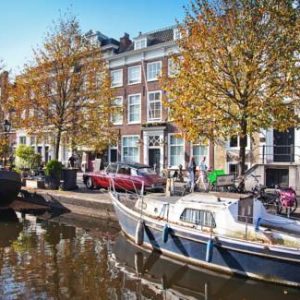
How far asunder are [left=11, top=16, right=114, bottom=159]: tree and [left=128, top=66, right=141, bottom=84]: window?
327 inches

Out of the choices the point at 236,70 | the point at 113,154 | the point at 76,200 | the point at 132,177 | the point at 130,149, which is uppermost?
the point at 236,70

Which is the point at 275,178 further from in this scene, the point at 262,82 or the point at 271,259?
the point at 271,259

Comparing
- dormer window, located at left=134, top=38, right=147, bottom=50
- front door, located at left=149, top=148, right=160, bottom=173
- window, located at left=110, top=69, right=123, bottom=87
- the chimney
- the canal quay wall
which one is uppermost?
the chimney

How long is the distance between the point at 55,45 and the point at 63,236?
13027 millimetres

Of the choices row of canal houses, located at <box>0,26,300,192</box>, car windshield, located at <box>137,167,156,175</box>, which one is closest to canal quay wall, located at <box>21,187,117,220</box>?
car windshield, located at <box>137,167,156,175</box>

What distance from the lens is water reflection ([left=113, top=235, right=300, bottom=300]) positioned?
9680 millimetres

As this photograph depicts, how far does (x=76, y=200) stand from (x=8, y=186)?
4123 mm

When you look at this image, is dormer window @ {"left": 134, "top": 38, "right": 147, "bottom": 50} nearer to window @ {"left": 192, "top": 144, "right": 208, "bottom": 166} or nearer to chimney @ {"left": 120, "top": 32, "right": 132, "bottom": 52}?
chimney @ {"left": 120, "top": 32, "right": 132, "bottom": 52}

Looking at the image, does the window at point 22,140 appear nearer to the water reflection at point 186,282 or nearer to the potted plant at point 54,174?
the potted plant at point 54,174

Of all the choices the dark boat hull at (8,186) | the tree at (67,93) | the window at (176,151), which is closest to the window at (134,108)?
the window at (176,151)

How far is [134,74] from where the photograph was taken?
34094 mm

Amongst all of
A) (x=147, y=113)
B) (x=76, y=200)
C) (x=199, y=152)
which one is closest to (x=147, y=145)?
(x=147, y=113)

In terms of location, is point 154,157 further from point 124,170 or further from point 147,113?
point 124,170

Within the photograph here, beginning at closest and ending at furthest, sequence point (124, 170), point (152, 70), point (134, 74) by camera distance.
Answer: point (124, 170) → point (152, 70) → point (134, 74)
